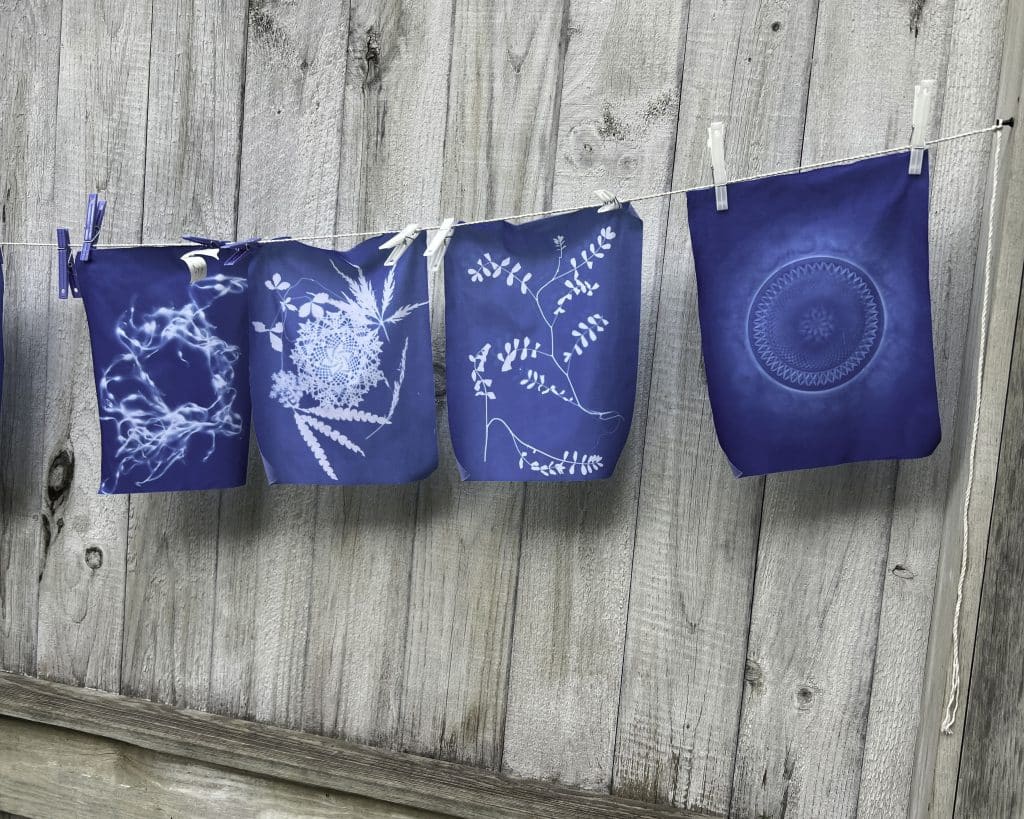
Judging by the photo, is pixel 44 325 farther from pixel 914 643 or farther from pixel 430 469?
pixel 914 643

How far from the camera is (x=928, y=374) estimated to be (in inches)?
39.0

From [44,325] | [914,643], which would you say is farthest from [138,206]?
[914,643]

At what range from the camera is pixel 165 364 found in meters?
1.24

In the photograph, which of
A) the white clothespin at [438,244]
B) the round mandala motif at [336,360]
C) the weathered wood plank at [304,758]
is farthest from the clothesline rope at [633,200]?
Result: the weathered wood plank at [304,758]

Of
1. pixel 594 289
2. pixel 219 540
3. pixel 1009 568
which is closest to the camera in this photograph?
pixel 1009 568

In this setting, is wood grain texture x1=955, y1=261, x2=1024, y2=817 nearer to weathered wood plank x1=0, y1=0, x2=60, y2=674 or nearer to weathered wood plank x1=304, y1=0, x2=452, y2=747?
weathered wood plank x1=304, y1=0, x2=452, y2=747

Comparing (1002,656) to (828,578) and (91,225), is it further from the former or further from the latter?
(91,225)

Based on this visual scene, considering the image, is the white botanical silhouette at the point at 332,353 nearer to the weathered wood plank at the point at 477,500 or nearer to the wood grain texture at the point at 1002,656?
the weathered wood plank at the point at 477,500

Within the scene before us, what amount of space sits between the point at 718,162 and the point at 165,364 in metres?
0.73

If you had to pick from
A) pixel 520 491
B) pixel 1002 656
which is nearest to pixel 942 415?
pixel 1002 656

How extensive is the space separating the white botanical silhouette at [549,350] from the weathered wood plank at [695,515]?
0.42 feet

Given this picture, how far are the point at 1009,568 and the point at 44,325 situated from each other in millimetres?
1367

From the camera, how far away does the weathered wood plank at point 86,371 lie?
1.44m

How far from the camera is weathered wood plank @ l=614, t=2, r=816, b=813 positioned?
1.14 meters
